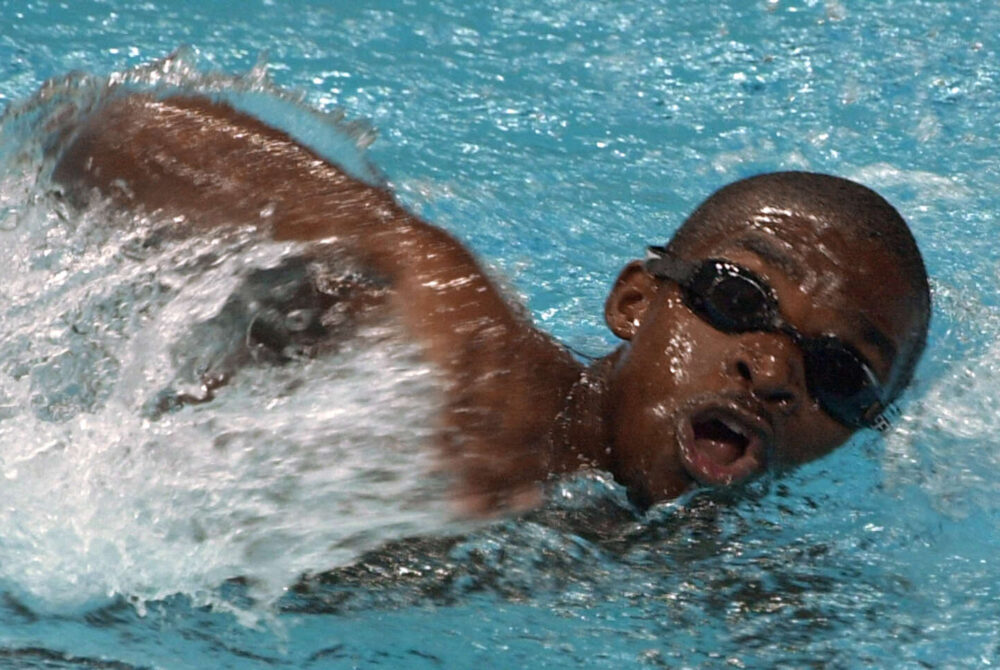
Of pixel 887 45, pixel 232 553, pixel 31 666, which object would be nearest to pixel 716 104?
pixel 887 45

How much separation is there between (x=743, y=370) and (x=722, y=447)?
0.47ft

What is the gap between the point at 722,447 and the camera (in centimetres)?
246

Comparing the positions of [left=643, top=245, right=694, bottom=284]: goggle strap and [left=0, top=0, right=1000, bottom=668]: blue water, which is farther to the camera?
[left=643, top=245, right=694, bottom=284]: goggle strap

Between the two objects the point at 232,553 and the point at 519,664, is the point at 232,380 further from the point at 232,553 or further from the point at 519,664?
the point at 519,664

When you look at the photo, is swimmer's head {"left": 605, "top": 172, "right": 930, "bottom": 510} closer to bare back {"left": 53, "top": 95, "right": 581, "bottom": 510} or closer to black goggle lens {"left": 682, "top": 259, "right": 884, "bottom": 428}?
black goggle lens {"left": 682, "top": 259, "right": 884, "bottom": 428}

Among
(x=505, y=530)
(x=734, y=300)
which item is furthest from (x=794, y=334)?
(x=505, y=530)

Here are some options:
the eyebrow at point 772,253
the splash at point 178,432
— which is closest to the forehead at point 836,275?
the eyebrow at point 772,253

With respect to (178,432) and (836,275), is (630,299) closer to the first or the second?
(836,275)

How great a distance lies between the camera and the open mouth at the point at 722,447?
2.40 meters

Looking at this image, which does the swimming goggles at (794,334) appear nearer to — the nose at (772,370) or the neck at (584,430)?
the nose at (772,370)

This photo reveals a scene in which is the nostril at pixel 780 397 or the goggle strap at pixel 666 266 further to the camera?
the goggle strap at pixel 666 266

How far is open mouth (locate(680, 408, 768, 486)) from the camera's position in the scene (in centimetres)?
240

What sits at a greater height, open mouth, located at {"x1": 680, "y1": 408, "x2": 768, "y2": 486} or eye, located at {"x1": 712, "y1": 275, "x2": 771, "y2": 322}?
eye, located at {"x1": 712, "y1": 275, "x2": 771, "y2": 322}

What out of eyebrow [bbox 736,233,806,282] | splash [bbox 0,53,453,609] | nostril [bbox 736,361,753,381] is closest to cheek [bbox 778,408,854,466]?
nostril [bbox 736,361,753,381]
